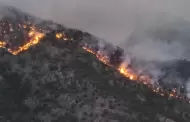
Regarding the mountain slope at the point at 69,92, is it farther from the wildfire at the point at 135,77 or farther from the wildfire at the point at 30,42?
the wildfire at the point at 135,77

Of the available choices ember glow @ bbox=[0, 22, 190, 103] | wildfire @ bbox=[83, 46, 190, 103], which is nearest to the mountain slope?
ember glow @ bbox=[0, 22, 190, 103]

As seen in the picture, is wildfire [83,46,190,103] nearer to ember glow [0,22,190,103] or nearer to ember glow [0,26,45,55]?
ember glow [0,22,190,103]

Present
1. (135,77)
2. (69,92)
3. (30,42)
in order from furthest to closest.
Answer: (30,42) → (135,77) → (69,92)

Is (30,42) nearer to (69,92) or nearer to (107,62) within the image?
(107,62)

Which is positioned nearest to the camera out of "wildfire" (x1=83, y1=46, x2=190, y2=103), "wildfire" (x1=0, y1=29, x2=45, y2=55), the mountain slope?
the mountain slope

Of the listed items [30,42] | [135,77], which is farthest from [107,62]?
[30,42]

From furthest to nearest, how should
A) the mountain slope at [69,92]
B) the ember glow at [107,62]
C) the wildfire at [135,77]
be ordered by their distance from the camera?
1. the wildfire at [135,77]
2. the ember glow at [107,62]
3. the mountain slope at [69,92]

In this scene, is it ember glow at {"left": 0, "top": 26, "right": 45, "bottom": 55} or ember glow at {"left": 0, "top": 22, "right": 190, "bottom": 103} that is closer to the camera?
ember glow at {"left": 0, "top": 26, "right": 45, "bottom": 55}

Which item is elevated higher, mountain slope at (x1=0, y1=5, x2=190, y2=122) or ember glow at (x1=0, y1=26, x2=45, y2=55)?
ember glow at (x1=0, y1=26, x2=45, y2=55)

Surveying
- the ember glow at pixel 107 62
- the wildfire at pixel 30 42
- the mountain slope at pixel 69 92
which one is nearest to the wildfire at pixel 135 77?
the ember glow at pixel 107 62
